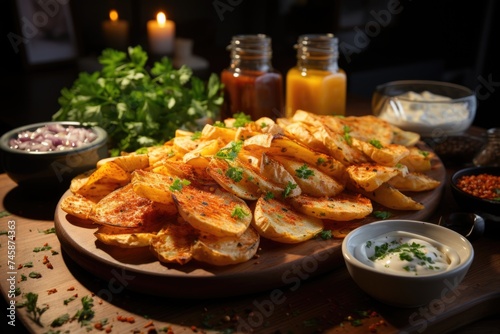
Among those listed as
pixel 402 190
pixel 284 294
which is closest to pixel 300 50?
pixel 402 190

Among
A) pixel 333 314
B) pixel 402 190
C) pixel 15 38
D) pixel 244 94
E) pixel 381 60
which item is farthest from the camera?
pixel 381 60

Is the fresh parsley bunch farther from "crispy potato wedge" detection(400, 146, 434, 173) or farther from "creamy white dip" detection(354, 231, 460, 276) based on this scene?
Answer: "creamy white dip" detection(354, 231, 460, 276)

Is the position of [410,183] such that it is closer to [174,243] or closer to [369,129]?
[369,129]

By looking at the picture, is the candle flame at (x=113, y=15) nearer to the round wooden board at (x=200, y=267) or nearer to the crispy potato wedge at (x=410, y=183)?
the round wooden board at (x=200, y=267)

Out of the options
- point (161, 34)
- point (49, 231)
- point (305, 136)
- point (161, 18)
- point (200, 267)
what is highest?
point (161, 18)

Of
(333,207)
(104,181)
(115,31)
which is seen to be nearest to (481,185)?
(333,207)

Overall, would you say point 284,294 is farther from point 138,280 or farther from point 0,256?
point 0,256

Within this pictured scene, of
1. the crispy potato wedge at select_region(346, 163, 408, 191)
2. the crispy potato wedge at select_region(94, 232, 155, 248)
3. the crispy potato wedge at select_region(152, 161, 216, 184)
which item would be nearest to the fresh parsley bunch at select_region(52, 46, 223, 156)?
the crispy potato wedge at select_region(152, 161, 216, 184)
